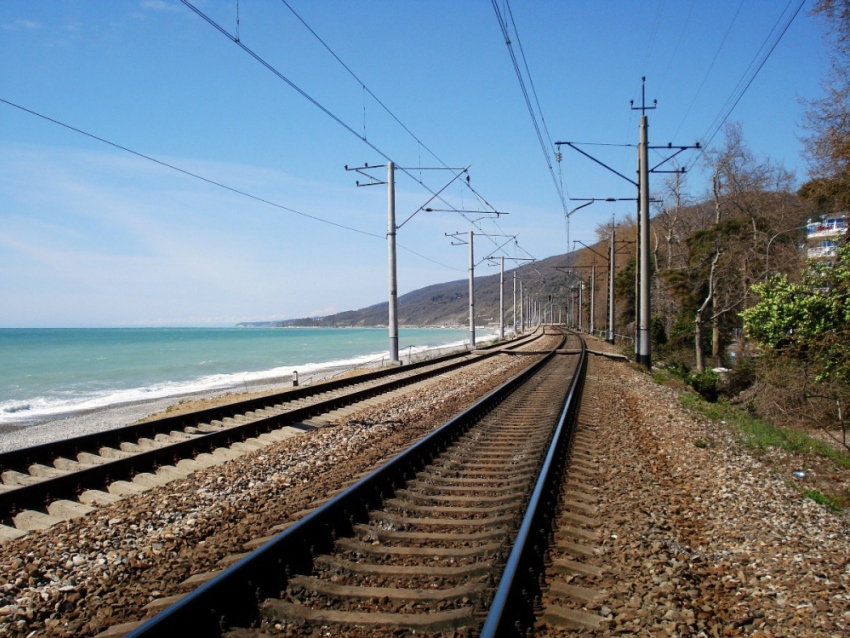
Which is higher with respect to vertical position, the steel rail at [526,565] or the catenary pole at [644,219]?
the catenary pole at [644,219]

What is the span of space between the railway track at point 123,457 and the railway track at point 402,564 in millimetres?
2928

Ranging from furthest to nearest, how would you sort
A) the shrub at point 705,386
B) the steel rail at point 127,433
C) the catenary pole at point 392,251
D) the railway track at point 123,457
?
the catenary pole at point 392,251 < the shrub at point 705,386 < the steel rail at point 127,433 < the railway track at point 123,457

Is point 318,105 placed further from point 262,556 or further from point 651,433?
point 262,556

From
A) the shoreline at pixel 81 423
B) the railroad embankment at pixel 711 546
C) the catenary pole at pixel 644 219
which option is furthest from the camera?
the catenary pole at pixel 644 219

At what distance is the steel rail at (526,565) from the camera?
369 cm

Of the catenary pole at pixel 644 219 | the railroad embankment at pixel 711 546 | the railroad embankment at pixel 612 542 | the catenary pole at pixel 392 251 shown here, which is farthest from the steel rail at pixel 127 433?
the catenary pole at pixel 644 219

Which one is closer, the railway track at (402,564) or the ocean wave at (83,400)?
the railway track at (402,564)

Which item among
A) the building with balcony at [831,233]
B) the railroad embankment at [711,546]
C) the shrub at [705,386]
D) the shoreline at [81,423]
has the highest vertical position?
the building with balcony at [831,233]

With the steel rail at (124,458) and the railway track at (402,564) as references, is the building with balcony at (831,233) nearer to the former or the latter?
the railway track at (402,564)

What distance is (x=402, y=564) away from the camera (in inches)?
190

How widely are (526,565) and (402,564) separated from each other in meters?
0.91

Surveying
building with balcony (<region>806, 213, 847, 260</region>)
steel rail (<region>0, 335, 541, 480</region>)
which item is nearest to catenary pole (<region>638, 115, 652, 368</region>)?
building with balcony (<region>806, 213, 847, 260</region>)

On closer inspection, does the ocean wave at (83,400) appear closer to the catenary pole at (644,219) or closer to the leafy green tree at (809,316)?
the catenary pole at (644,219)

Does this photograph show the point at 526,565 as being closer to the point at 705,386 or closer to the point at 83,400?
the point at 705,386
